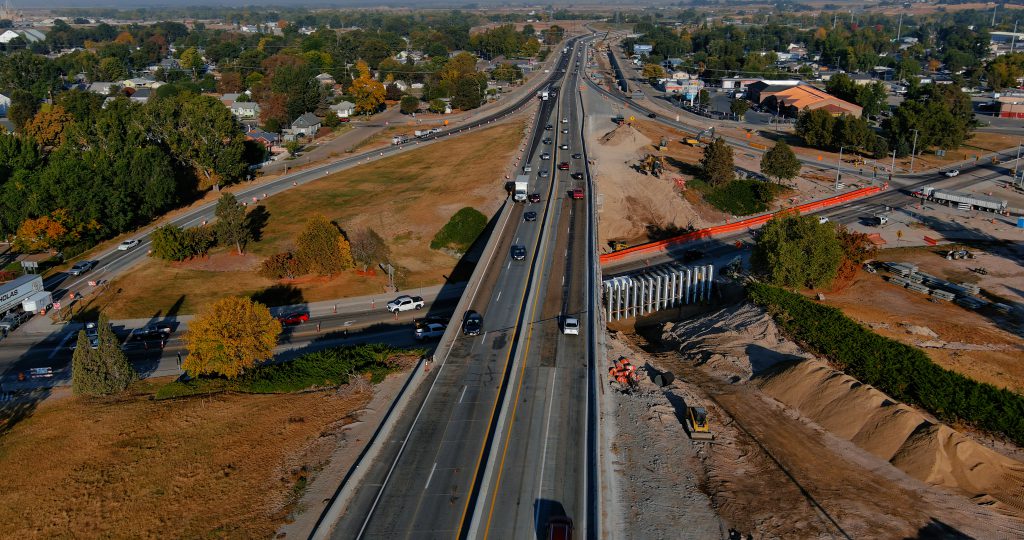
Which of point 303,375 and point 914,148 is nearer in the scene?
point 303,375

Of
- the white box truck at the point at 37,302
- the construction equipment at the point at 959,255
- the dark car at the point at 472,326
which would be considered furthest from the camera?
the construction equipment at the point at 959,255

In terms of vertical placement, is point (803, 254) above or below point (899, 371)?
above

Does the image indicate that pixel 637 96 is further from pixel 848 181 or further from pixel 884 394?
pixel 884 394

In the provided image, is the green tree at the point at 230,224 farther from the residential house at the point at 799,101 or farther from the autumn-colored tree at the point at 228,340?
the residential house at the point at 799,101

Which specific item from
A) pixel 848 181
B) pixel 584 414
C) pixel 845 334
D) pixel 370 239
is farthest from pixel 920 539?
pixel 848 181

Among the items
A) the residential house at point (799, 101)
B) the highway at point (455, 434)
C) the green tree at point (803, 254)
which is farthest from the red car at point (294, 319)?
the residential house at point (799, 101)

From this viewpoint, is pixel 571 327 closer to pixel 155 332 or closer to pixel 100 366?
pixel 100 366

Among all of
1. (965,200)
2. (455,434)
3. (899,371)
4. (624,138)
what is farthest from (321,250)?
(965,200)
